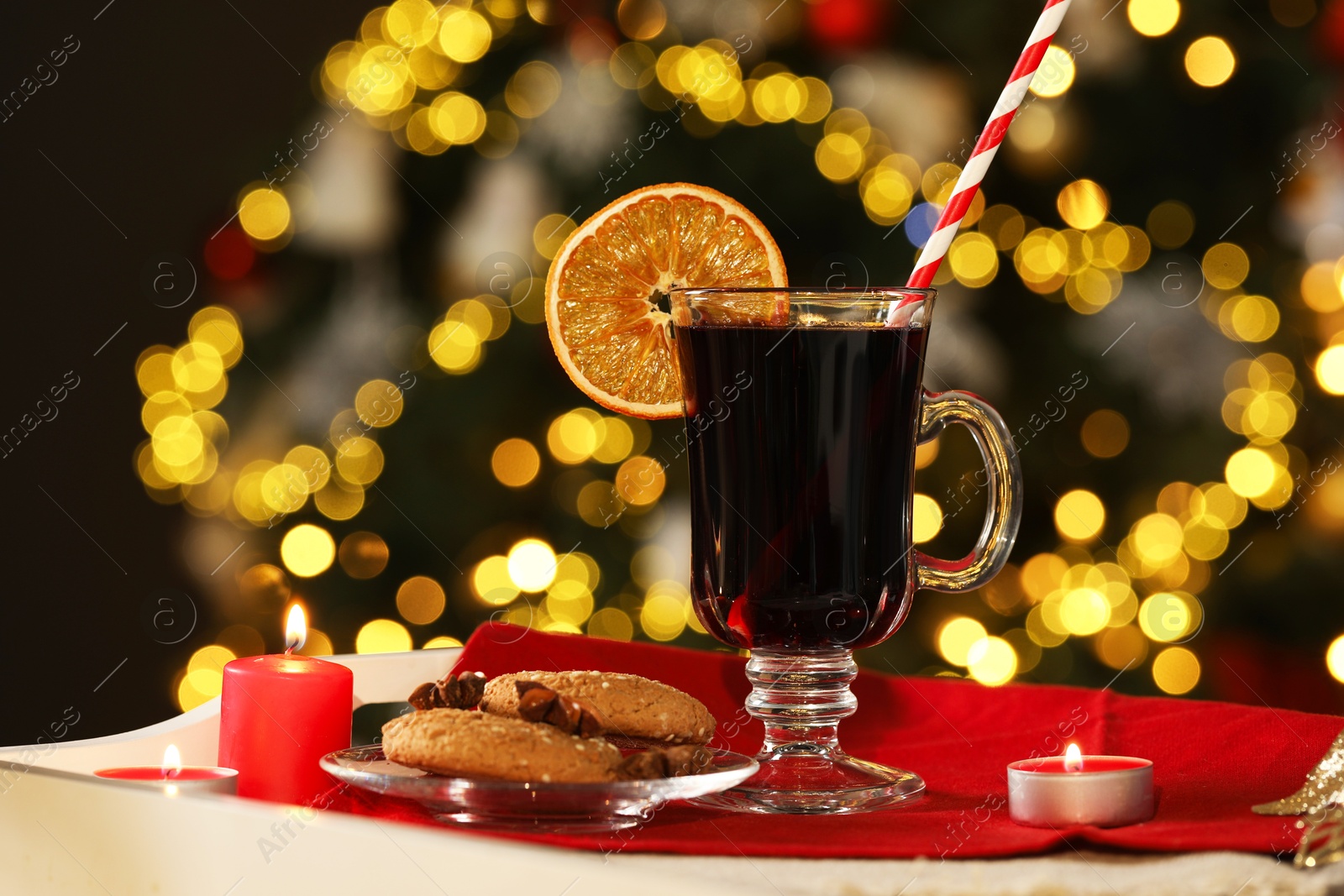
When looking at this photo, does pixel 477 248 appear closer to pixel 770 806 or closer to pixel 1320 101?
pixel 1320 101

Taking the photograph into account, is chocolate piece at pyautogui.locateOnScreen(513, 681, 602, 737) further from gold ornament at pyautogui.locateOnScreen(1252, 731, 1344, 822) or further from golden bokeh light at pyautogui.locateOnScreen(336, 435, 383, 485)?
golden bokeh light at pyautogui.locateOnScreen(336, 435, 383, 485)

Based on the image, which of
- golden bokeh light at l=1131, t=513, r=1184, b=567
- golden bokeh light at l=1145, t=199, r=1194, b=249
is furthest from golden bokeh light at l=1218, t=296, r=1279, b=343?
golden bokeh light at l=1131, t=513, r=1184, b=567

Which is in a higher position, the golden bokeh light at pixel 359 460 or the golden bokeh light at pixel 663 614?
the golden bokeh light at pixel 359 460

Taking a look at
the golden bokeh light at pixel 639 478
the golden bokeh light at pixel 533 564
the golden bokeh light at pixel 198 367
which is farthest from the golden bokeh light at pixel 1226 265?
the golden bokeh light at pixel 198 367

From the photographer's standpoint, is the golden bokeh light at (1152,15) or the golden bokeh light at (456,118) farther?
the golden bokeh light at (456,118)

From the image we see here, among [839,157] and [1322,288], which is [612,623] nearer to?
[839,157]

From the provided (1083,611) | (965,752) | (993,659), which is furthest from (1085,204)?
(965,752)

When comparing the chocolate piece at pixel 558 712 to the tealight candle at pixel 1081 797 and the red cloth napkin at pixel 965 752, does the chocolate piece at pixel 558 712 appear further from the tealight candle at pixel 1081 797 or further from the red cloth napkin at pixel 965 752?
the tealight candle at pixel 1081 797

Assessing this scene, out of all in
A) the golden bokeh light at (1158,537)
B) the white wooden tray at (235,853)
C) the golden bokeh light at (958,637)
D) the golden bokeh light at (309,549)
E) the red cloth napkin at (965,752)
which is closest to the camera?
the white wooden tray at (235,853)
